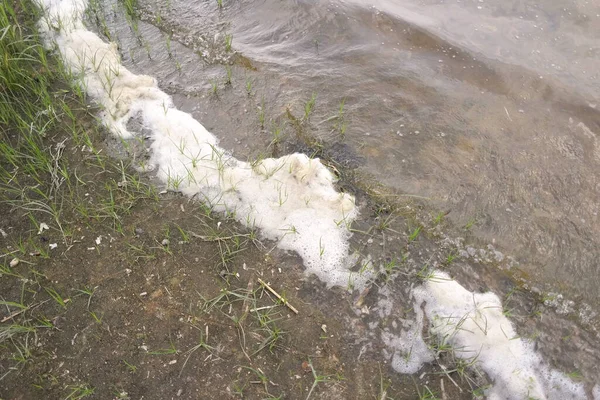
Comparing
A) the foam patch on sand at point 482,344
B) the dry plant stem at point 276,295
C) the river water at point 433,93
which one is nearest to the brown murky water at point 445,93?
the river water at point 433,93

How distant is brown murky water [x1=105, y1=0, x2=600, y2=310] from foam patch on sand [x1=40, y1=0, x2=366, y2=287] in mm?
184

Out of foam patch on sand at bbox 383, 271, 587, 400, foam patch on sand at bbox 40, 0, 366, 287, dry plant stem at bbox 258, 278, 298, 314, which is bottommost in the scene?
foam patch on sand at bbox 383, 271, 587, 400

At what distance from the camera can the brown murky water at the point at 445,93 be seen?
272 cm

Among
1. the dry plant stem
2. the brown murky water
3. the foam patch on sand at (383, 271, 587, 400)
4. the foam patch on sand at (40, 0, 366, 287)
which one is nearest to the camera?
the foam patch on sand at (383, 271, 587, 400)

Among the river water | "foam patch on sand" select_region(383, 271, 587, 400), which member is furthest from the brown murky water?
"foam patch on sand" select_region(383, 271, 587, 400)

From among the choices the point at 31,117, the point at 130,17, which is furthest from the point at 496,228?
the point at 130,17

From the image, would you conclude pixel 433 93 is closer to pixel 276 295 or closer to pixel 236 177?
pixel 236 177

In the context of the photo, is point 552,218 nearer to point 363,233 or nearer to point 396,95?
point 363,233

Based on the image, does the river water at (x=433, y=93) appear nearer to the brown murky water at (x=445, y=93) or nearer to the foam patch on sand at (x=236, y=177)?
the brown murky water at (x=445, y=93)

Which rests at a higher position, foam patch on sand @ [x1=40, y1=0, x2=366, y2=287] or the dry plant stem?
foam patch on sand @ [x1=40, y1=0, x2=366, y2=287]

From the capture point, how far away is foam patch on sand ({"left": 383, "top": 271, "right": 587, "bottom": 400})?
207 cm

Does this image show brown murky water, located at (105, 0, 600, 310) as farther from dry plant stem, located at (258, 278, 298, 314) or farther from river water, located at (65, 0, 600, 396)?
dry plant stem, located at (258, 278, 298, 314)

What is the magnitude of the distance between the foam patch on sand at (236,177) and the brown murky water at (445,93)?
184 millimetres

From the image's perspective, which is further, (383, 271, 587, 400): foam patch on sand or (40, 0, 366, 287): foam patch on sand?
(40, 0, 366, 287): foam patch on sand
